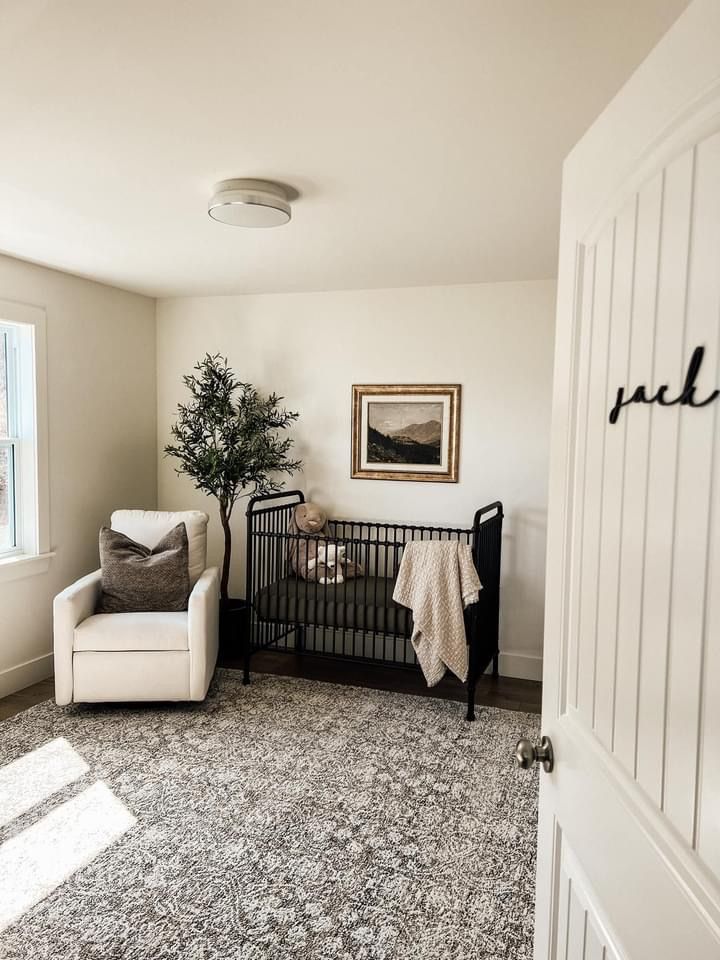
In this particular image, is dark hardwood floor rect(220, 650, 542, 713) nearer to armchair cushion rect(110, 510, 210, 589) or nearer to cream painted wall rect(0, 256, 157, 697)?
armchair cushion rect(110, 510, 210, 589)

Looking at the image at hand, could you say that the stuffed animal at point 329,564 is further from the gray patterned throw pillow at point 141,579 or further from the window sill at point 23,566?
the window sill at point 23,566

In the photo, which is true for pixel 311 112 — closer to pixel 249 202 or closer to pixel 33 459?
pixel 249 202

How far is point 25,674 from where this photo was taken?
3879 mm

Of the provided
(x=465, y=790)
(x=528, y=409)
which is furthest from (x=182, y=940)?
(x=528, y=409)

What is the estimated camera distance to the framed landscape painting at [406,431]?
4324 mm

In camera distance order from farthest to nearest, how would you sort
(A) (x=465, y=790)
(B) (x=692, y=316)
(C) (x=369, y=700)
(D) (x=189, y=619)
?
(C) (x=369, y=700) < (D) (x=189, y=619) < (A) (x=465, y=790) < (B) (x=692, y=316)

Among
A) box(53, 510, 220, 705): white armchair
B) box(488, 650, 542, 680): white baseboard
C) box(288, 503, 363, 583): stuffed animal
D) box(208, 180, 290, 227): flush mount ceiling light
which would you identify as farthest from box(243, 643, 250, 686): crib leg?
box(208, 180, 290, 227): flush mount ceiling light

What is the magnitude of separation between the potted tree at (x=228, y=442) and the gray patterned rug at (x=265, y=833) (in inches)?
52.6

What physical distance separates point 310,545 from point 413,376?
127 cm

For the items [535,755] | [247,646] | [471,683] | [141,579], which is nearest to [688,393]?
[535,755]

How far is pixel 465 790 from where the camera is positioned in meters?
2.80

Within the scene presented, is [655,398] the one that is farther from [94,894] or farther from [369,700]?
[369,700]

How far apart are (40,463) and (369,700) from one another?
230 cm

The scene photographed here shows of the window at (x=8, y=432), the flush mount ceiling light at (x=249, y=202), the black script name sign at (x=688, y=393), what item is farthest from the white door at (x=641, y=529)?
the window at (x=8, y=432)
